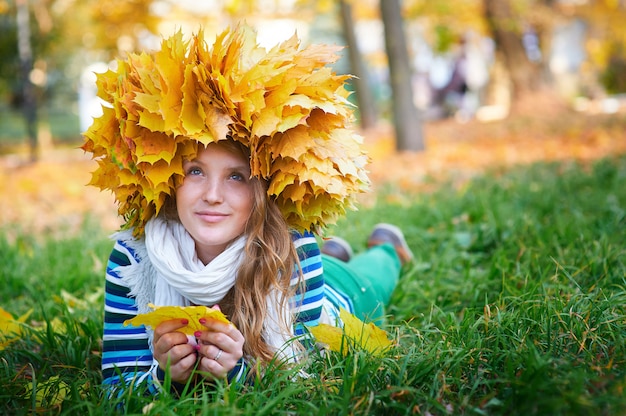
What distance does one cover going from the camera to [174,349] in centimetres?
174

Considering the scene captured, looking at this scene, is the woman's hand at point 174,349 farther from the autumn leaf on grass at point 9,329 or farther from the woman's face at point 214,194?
the autumn leaf on grass at point 9,329

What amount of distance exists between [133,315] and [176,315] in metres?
0.41

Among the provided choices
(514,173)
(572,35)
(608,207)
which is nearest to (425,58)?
(572,35)

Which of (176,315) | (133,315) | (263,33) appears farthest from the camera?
(263,33)

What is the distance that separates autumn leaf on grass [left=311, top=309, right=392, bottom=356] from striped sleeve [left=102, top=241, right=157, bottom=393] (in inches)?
23.5

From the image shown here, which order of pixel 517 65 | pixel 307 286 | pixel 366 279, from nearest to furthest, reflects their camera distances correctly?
pixel 307 286
pixel 366 279
pixel 517 65

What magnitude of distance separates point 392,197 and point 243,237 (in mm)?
3381

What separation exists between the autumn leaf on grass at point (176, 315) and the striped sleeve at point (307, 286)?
0.42 m

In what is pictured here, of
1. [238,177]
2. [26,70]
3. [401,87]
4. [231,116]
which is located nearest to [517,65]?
[401,87]

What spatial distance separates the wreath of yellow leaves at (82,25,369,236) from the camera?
5.67 feet

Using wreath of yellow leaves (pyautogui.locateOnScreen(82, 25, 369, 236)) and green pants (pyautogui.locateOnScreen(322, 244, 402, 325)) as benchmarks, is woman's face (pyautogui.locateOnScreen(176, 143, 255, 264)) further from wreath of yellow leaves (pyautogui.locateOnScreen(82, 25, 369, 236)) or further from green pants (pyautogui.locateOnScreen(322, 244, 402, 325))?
green pants (pyautogui.locateOnScreen(322, 244, 402, 325))

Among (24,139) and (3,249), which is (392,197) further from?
(24,139)

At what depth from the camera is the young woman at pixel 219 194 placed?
1.74 metres

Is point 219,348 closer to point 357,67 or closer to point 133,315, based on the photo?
point 133,315
